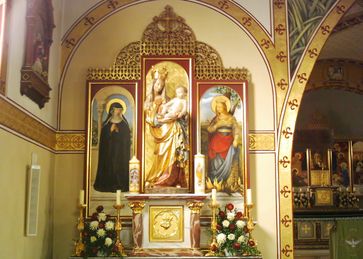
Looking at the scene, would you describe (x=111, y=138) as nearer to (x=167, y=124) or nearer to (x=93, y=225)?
(x=167, y=124)

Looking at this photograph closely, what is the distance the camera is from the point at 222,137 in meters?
7.47

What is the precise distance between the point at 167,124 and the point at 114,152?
2.78 feet

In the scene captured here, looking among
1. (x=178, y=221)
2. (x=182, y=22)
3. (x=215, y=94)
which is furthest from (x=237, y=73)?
(x=178, y=221)

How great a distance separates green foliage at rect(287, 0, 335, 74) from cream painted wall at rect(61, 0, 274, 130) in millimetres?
→ 525

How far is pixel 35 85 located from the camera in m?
6.04

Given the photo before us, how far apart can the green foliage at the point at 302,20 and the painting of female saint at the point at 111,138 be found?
2.50 metres

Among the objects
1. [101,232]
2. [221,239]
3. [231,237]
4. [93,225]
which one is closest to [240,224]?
[231,237]

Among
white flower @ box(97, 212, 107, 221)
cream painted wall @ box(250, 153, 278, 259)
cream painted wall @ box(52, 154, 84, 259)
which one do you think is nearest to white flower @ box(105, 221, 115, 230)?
white flower @ box(97, 212, 107, 221)

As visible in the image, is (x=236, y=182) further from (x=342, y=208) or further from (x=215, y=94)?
(x=342, y=208)

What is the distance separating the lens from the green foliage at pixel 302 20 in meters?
7.80

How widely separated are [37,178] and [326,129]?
25.7 feet

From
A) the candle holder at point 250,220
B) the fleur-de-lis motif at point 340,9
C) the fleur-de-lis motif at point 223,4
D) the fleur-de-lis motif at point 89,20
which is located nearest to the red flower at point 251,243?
the candle holder at point 250,220

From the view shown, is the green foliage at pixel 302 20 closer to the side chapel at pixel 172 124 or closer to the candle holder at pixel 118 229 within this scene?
the side chapel at pixel 172 124

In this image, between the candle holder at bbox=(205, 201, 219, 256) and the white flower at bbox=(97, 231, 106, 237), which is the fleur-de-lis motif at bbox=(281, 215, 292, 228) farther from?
the white flower at bbox=(97, 231, 106, 237)
